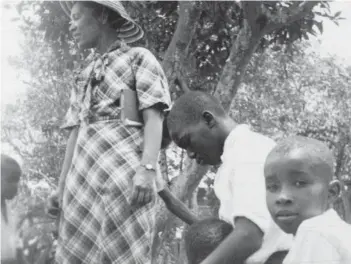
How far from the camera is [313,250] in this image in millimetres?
1483

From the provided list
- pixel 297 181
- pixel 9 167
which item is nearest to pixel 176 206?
pixel 9 167

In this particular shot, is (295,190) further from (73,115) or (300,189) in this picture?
(73,115)

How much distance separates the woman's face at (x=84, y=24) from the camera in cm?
231

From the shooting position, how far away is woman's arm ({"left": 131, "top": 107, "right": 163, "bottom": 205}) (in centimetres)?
202

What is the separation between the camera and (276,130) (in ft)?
31.4

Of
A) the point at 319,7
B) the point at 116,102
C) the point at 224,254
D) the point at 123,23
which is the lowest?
the point at 224,254

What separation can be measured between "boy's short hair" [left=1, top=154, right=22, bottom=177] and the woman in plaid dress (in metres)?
0.28

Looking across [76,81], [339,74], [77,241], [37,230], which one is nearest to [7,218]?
[37,230]

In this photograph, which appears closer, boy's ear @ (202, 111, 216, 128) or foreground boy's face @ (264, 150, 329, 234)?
foreground boy's face @ (264, 150, 329, 234)

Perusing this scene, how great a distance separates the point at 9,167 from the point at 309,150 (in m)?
0.93

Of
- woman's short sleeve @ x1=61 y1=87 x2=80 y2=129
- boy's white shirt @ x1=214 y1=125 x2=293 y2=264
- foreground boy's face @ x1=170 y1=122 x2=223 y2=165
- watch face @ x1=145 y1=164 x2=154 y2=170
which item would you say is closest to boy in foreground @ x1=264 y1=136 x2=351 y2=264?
boy's white shirt @ x1=214 y1=125 x2=293 y2=264

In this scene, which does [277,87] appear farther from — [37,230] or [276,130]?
[37,230]

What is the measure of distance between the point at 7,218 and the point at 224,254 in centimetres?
62

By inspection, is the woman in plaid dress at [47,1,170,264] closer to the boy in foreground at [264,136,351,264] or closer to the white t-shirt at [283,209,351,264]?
the boy in foreground at [264,136,351,264]
